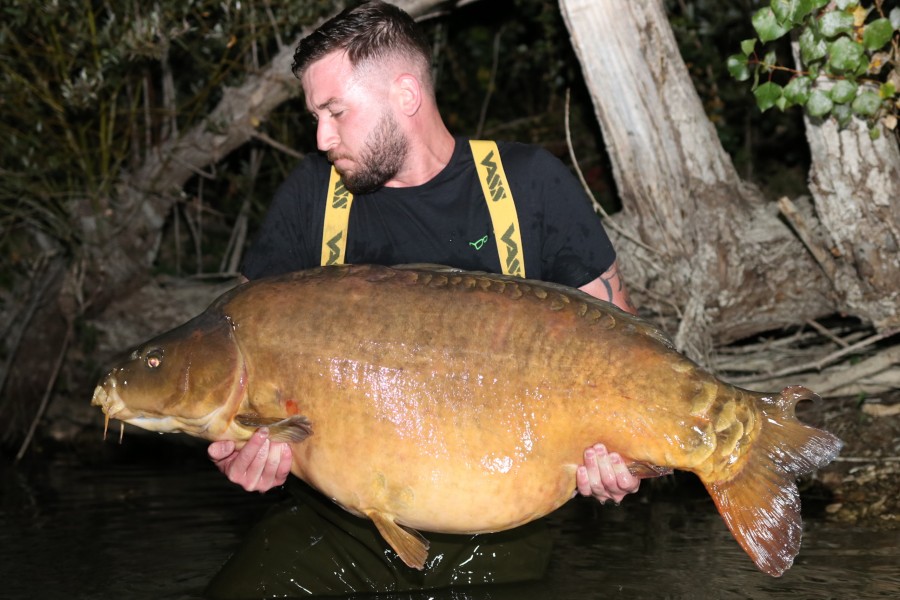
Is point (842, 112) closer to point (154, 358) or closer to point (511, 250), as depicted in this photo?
point (511, 250)

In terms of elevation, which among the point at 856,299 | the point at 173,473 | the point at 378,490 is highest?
the point at 378,490

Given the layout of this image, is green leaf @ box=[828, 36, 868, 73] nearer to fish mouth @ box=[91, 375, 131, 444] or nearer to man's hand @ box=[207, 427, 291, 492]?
man's hand @ box=[207, 427, 291, 492]

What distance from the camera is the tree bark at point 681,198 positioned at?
547cm

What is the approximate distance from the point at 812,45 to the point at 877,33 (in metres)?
0.27

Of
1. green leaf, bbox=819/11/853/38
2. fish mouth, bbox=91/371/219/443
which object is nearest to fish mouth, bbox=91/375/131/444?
fish mouth, bbox=91/371/219/443

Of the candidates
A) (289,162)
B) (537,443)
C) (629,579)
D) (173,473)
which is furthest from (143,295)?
(537,443)

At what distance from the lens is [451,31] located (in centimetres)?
1055

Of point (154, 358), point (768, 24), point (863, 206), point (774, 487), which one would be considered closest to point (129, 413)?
point (154, 358)

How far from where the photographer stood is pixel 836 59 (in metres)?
4.63

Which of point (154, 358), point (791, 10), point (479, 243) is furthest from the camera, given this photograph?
point (791, 10)

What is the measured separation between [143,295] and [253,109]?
4.92 ft

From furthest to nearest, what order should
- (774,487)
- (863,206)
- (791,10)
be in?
(863,206) → (791,10) → (774,487)

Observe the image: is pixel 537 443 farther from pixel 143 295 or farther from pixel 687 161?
pixel 143 295

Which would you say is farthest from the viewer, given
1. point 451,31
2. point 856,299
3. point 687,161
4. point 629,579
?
point 451,31
